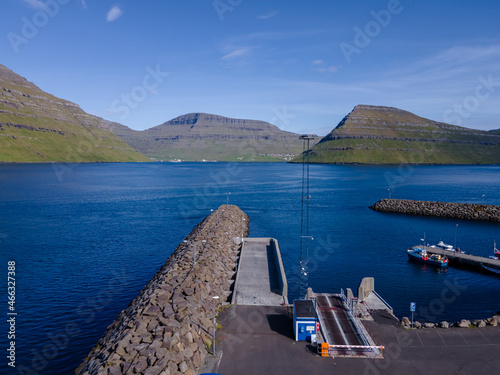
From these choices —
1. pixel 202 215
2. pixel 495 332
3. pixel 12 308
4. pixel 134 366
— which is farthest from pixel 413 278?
pixel 202 215

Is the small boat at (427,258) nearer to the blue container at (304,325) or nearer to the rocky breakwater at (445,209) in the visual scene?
the blue container at (304,325)

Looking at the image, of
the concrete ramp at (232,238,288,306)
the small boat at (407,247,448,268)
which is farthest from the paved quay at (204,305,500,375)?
the small boat at (407,247,448,268)

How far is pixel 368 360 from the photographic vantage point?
76.6ft

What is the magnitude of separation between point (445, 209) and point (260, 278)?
8053cm

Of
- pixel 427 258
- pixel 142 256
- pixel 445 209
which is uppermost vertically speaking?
pixel 445 209

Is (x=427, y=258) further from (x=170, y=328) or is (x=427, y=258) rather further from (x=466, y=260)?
(x=170, y=328)

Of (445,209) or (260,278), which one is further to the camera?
(445,209)

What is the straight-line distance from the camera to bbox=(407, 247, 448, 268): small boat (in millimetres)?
54522

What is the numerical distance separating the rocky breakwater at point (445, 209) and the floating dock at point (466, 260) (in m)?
42.1

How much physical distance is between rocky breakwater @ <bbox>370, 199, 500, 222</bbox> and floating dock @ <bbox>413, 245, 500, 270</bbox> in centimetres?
4213

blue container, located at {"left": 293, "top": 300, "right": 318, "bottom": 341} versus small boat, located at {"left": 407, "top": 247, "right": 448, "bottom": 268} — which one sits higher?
blue container, located at {"left": 293, "top": 300, "right": 318, "bottom": 341}

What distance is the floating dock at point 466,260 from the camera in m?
53.1

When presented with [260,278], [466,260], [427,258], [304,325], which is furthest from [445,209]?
[304,325]

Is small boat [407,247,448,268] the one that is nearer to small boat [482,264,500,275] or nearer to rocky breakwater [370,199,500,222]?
small boat [482,264,500,275]
